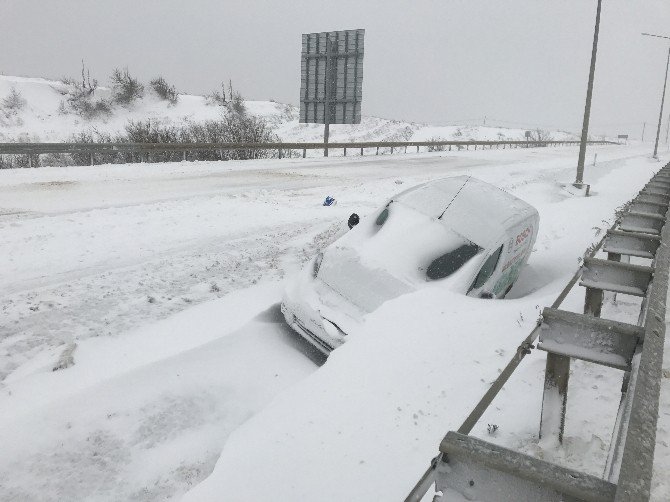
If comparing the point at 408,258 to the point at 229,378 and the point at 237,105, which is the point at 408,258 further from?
the point at 237,105

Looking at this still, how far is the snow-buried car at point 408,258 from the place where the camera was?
5.24 m

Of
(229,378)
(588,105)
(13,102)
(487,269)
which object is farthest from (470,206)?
(13,102)

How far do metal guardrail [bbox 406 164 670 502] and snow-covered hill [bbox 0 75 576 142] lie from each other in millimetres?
43560

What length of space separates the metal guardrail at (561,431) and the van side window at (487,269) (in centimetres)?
199

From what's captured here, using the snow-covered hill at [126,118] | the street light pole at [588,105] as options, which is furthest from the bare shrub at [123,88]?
the street light pole at [588,105]

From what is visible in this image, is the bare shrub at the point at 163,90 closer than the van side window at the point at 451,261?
No

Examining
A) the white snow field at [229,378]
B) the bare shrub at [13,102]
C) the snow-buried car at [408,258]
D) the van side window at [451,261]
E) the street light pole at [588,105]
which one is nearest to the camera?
the white snow field at [229,378]

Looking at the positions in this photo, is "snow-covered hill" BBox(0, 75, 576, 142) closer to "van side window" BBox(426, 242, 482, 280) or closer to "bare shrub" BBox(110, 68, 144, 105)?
"bare shrub" BBox(110, 68, 144, 105)

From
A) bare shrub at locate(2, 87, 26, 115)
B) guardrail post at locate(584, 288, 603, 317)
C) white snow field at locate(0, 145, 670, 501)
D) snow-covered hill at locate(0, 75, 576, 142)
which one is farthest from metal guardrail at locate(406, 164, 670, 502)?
bare shrub at locate(2, 87, 26, 115)

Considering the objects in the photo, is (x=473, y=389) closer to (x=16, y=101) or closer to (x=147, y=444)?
(x=147, y=444)

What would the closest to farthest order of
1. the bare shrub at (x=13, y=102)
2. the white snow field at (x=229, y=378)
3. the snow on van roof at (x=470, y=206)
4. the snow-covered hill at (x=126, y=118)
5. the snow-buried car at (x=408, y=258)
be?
the white snow field at (x=229, y=378) → the snow-buried car at (x=408, y=258) → the snow on van roof at (x=470, y=206) → the snow-covered hill at (x=126, y=118) → the bare shrub at (x=13, y=102)

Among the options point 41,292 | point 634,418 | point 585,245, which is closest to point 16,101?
point 41,292

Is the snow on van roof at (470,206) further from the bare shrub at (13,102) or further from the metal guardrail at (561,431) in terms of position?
the bare shrub at (13,102)

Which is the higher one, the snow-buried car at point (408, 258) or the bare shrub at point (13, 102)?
the bare shrub at point (13, 102)
